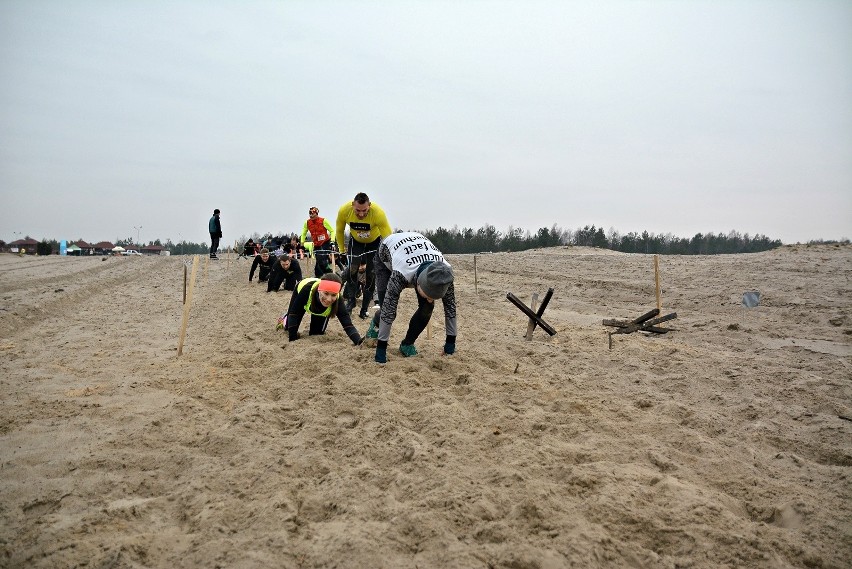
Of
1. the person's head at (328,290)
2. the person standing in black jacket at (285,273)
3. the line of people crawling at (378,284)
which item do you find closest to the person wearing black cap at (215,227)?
the person standing in black jacket at (285,273)

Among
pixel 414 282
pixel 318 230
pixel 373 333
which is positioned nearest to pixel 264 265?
pixel 318 230

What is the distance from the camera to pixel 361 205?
24.7 ft

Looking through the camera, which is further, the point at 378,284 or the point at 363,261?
the point at 363,261

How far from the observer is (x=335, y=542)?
2.56m

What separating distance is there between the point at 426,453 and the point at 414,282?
2.57 meters

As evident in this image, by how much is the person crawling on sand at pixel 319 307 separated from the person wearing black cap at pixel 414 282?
30.3 inches

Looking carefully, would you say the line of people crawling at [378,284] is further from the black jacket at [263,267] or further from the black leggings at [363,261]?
the black jacket at [263,267]

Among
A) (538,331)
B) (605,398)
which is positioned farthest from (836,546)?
(538,331)

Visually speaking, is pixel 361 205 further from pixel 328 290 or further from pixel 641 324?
pixel 641 324

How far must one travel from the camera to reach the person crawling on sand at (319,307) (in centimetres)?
667

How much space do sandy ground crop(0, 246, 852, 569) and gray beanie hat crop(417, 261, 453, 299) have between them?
84cm

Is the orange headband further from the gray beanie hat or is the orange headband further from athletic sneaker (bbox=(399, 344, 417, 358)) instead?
the gray beanie hat

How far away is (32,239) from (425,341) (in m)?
108

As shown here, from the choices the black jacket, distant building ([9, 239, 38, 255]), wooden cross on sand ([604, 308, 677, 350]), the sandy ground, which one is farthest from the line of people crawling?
distant building ([9, 239, 38, 255])
